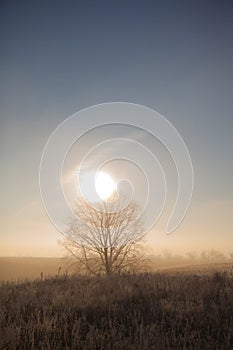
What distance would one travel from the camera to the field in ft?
17.8

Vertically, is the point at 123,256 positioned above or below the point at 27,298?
above

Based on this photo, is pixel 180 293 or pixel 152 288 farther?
pixel 152 288

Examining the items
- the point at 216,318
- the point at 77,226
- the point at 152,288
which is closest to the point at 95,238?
the point at 77,226

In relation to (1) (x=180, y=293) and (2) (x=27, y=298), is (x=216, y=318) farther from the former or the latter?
(2) (x=27, y=298)

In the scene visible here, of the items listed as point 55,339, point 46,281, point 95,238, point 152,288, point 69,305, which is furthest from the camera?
point 95,238

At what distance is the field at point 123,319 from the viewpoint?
5418 mm

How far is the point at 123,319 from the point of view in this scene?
22.2 feet

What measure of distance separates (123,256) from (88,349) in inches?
1151

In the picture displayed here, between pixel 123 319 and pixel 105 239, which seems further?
pixel 105 239

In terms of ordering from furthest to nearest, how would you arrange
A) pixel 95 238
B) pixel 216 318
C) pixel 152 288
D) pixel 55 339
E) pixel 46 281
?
pixel 95 238 < pixel 46 281 < pixel 152 288 < pixel 216 318 < pixel 55 339

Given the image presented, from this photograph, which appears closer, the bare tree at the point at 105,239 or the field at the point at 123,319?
the field at the point at 123,319

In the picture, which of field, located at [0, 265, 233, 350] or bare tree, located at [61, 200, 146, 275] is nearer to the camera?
field, located at [0, 265, 233, 350]

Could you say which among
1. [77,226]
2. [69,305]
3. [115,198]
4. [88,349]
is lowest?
[88,349]

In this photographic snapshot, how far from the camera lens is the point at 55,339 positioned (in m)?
5.82
